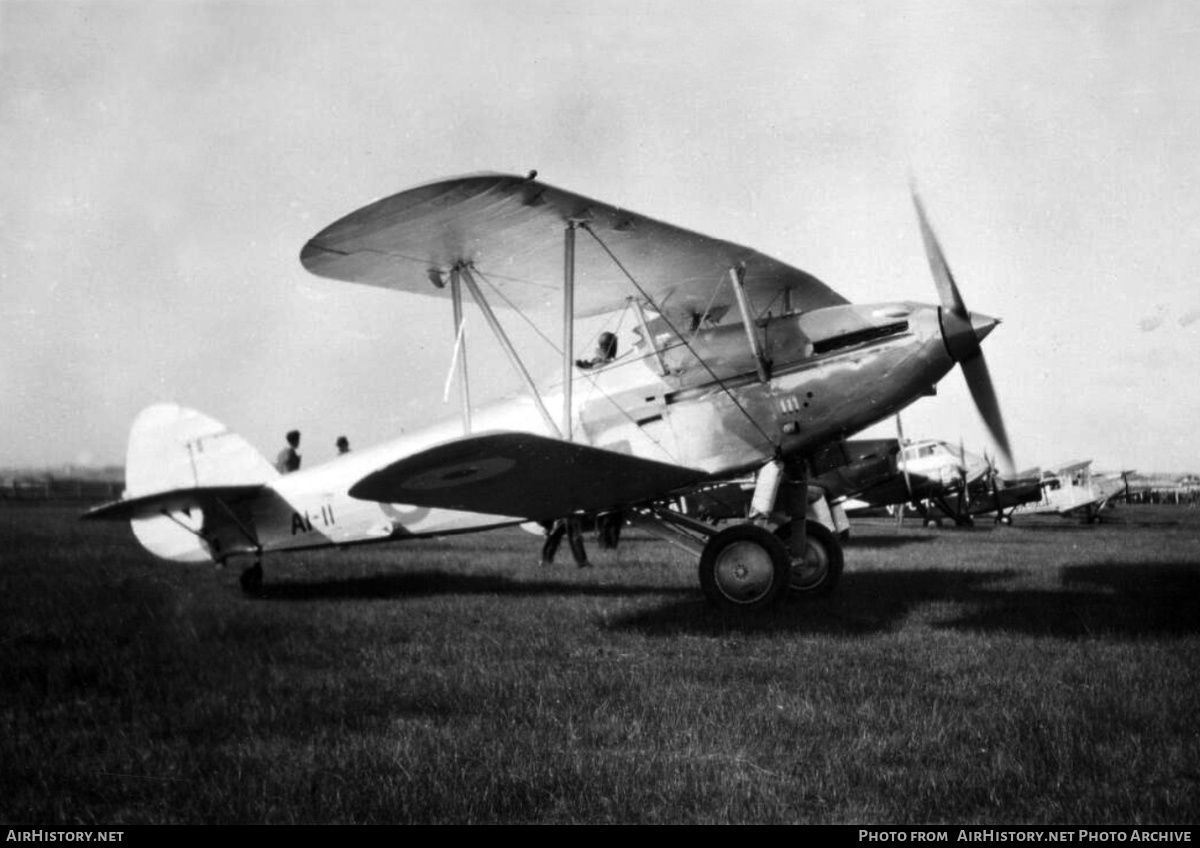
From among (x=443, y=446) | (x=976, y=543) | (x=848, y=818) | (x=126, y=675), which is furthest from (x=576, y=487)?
(x=976, y=543)

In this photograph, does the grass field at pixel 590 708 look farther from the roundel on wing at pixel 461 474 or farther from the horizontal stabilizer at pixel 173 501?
the roundel on wing at pixel 461 474

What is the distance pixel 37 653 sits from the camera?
174 inches

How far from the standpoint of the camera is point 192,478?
28.1ft

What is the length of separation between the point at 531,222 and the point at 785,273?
2266mm

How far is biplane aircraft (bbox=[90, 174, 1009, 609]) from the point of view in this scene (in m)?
5.61

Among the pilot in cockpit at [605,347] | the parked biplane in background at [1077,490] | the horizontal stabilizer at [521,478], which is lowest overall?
the parked biplane in background at [1077,490]

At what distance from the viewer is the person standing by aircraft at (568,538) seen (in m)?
8.12

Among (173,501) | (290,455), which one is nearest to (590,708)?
(173,501)

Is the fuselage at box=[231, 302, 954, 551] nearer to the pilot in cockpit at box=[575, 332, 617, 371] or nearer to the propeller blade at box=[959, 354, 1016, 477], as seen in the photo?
the pilot in cockpit at box=[575, 332, 617, 371]

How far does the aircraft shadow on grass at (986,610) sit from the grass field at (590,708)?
44 millimetres

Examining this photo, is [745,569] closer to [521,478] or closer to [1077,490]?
[521,478]

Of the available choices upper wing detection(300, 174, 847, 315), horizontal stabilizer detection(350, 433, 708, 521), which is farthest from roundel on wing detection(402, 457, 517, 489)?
upper wing detection(300, 174, 847, 315)

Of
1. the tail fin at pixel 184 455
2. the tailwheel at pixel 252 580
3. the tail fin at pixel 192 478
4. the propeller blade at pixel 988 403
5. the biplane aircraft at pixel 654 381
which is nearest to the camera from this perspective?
the biplane aircraft at pixel 654 381

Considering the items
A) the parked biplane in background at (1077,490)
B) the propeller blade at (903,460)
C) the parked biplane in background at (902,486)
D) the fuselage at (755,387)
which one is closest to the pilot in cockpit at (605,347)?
the fuselage at (755,387)
